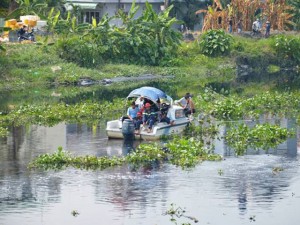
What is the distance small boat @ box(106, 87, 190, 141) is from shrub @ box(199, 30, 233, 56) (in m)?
33.8

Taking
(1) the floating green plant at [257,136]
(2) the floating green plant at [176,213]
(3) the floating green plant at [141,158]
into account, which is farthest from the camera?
(1) the floating green plant at [257,136]

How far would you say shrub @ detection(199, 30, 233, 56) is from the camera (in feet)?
243

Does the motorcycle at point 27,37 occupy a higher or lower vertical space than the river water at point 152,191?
higher

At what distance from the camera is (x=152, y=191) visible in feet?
99.2

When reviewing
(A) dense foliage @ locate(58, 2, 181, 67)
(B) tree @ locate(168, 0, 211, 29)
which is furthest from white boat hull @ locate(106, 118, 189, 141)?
(B) tree @ locate(168, 0, 211, 29)

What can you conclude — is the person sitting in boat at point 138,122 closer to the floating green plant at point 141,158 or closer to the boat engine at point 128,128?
→ the boat engine at point 128,128

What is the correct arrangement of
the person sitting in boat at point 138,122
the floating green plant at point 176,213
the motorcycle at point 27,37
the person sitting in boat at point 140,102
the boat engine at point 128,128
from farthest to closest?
the motorcycle at point 27,37, the person sitting in boat at point 140,102, the person sitting in boat at point 138,122, the boat engine at point 128,128, the floating green plant at point 176,213

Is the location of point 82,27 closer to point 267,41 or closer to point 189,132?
point 267,41

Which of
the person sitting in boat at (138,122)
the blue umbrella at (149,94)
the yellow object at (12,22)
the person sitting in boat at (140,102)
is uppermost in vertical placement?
the yellow object at (12,22)

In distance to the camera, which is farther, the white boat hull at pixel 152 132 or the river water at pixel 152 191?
the white boat hull at pixel 152 132

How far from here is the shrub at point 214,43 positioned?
7394cm

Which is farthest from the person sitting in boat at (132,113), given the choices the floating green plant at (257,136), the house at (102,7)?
the house at (102,7)

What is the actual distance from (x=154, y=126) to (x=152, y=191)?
8.66m

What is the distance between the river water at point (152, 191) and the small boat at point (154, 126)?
1.03 metres
